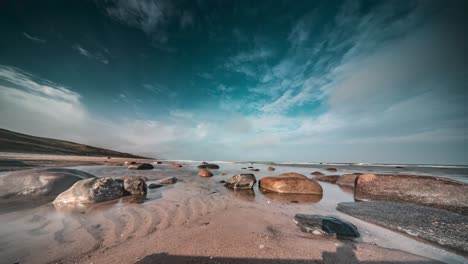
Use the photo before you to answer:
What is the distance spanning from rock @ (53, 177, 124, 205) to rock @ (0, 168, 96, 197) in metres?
1.10

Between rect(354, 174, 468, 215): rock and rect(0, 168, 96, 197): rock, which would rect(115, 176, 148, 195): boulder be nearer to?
rect(0, 168, 96, 197): rock

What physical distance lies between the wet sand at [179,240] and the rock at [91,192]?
0.40m

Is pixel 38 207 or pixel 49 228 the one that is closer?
pixel 49 228

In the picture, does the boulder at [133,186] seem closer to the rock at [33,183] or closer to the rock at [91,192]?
the rock at [91,192]

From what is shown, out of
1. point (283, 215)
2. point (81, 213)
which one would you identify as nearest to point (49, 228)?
point (81, 213)

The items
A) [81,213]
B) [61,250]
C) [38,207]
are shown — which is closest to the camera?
[61,250]

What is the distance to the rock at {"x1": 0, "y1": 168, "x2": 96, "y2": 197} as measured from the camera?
15.8 ft

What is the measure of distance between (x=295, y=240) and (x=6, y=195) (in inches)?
325

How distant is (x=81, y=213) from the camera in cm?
389

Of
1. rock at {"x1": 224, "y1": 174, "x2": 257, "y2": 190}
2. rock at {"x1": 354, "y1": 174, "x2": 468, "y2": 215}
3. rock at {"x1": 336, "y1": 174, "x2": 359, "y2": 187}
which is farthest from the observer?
rock at {"x1": 336, "y1": 174, "x2": 359, "y2": 187}

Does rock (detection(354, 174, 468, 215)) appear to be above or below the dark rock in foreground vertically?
above

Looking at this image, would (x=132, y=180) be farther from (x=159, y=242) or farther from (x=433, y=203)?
(x=433, y=203)

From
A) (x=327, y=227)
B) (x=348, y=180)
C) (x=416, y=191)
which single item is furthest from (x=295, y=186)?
(x=348, y=180)

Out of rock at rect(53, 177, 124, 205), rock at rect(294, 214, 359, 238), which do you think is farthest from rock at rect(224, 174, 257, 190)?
rock at rect(53, 177, 124, 205)
